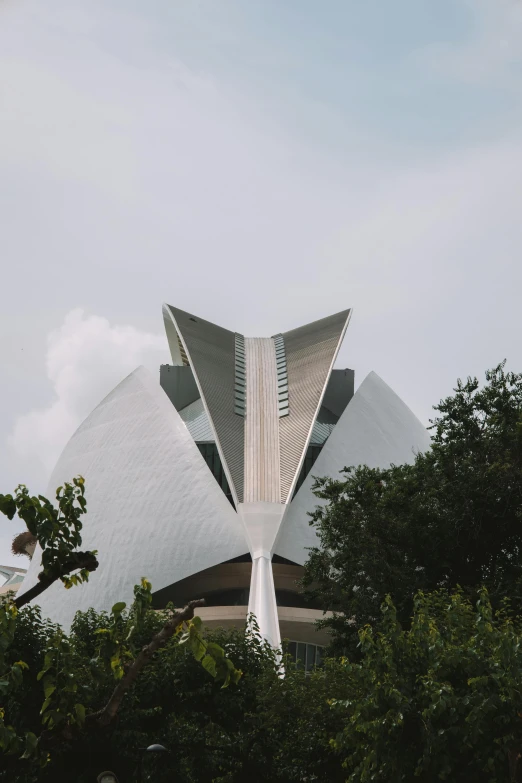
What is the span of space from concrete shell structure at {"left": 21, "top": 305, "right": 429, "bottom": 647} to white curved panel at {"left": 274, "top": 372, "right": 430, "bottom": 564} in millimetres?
52

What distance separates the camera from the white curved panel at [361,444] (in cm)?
3247

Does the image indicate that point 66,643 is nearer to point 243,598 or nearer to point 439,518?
point 439,518

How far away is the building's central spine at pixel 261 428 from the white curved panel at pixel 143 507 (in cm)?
117

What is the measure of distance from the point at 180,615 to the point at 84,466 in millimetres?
28357

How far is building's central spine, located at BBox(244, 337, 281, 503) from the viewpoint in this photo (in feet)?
108

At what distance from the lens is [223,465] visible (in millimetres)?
33188

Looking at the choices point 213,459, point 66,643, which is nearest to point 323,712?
point 66,643

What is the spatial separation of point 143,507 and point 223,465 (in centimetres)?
317

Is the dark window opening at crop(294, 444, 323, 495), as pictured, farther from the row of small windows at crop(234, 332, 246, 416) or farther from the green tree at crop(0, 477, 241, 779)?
the green tree at crop(0, 477, 241, 779)

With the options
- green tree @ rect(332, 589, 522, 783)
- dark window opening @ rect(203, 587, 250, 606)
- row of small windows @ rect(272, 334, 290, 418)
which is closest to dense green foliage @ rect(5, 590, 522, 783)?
green tree @ rect(332, 589, 522, 783)

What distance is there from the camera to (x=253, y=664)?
68.3 feet

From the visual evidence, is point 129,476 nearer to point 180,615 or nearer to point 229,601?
point 229,601

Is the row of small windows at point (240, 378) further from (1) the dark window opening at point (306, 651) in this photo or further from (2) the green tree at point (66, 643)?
(2) the green tree at point (66, 643)

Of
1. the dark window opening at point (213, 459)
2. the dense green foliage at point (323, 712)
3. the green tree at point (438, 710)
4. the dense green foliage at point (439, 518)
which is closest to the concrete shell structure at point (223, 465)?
the dark window opening at point (213, 459)
